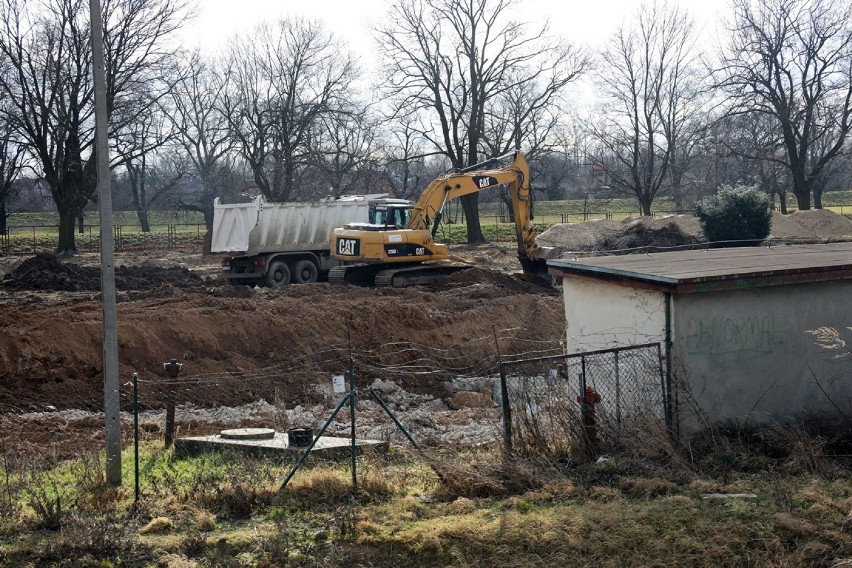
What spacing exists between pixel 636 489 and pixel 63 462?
278 inches

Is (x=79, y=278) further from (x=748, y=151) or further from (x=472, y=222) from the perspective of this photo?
(x=748, y=151)

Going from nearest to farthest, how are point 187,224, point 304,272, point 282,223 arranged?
point 282,223 < point 304,272 < point 187,224

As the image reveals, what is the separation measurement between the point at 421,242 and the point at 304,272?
17.2ft

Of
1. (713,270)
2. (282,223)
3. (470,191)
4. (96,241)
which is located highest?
(470,191)

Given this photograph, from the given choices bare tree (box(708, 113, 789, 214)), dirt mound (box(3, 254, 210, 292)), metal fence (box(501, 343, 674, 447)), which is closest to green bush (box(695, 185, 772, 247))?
bare tree (box(708, 113, 789, 214))

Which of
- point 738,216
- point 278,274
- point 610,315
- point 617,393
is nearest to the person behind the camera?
point 617,393

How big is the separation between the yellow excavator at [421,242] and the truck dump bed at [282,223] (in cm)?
167

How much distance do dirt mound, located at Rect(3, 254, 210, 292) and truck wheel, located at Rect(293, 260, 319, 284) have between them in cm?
323

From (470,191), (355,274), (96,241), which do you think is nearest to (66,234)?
(96,241)

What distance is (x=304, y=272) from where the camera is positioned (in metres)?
32.4

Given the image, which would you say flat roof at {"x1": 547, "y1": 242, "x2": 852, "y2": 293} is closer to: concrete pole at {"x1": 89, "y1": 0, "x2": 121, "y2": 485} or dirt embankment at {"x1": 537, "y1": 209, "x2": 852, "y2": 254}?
concrete pole at {"x1": 89, "y1": 0, "x2": 121, "y2": 485}

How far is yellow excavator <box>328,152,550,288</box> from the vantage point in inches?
1134

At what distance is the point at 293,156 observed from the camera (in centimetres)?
5547

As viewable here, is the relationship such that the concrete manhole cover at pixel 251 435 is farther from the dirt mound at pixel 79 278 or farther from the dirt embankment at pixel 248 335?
the dirt mound at pixel 79 278
